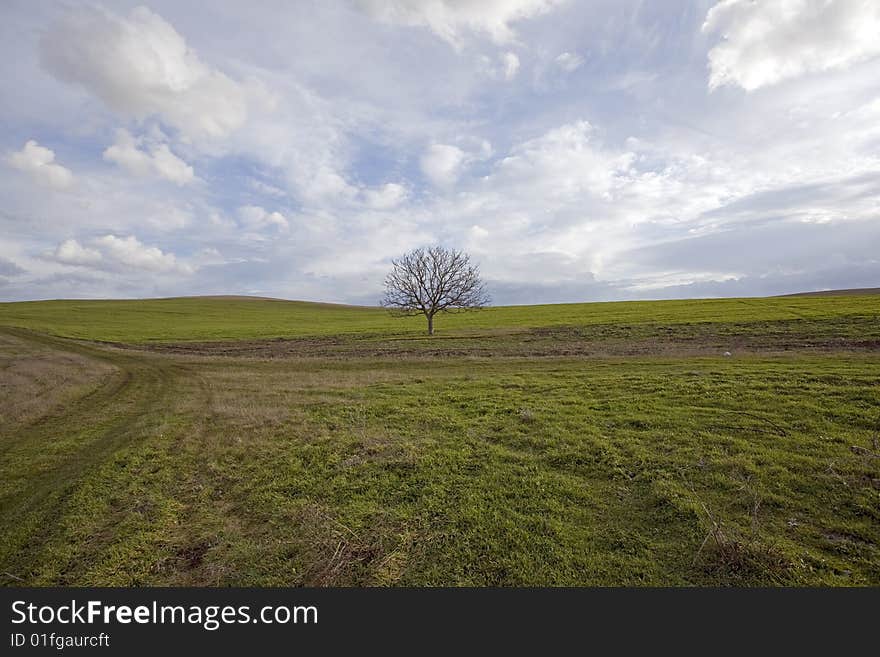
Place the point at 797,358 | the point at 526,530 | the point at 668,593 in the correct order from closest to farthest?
the point at 668,593, the point at 526,530, the point at 797,358

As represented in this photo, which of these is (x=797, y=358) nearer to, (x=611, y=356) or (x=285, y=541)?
(x=611, y=356)

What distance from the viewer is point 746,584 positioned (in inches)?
201

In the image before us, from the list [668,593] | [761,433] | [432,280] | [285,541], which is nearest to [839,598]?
[668,593]

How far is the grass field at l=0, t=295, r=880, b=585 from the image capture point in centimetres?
581

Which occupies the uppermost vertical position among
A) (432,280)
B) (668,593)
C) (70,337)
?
(432,280)

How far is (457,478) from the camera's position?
→ 8.45 m

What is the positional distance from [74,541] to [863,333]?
41100 mm

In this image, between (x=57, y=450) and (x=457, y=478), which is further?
(x=57, y=450)

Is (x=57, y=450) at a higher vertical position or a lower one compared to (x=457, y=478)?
higher

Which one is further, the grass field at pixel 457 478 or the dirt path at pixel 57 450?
the dirt path at pixel 57 450

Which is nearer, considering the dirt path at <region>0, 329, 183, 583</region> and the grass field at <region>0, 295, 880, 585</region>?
the grass field at <region>0, 295, 880, 585</region>

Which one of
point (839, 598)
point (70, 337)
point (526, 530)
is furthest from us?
point (70, 337)

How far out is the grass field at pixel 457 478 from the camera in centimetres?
581

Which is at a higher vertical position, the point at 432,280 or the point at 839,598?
the point at 432,280
